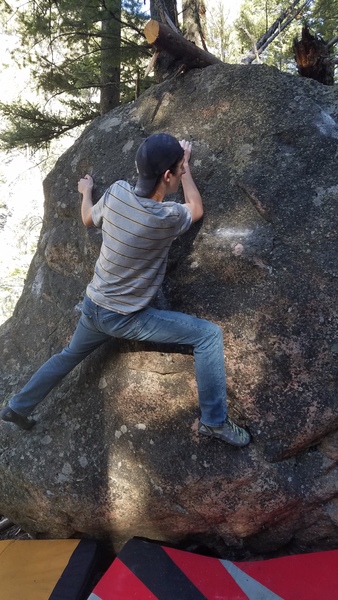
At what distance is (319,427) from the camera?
2.49 meters

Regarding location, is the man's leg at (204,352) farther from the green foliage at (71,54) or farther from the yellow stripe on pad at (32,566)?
the green foliage at (71,54)

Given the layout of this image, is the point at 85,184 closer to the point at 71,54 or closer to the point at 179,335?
the point at 179,335

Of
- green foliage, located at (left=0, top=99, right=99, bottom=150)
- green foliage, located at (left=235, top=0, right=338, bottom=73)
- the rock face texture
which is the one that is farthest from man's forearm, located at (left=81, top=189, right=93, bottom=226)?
green foliage, located at (left=235, top=0, right=338, bottom=73)

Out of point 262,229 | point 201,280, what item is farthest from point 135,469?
point 262,229

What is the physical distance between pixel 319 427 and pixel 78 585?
149 cm

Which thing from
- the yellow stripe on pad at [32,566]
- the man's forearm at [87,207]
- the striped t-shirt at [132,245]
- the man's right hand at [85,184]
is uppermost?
the man's right hand at [85,184]

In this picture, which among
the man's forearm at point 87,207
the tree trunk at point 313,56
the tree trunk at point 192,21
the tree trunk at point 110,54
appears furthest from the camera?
the tree trunk at point 192,21

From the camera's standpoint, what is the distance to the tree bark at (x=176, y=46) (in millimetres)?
3340

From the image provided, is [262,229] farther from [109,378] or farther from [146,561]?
[146,561]

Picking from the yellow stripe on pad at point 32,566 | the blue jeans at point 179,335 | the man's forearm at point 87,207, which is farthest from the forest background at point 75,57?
the yellow stripe on pad at point 32,566

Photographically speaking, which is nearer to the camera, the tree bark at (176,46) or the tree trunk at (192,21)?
the tree bark at (176,46)

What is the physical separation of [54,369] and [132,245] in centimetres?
93

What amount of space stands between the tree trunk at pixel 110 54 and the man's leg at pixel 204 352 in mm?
4572

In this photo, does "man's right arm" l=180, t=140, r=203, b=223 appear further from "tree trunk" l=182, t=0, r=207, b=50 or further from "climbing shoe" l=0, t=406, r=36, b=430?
"tree trunk" l=182, t=0, r=207, b=50
